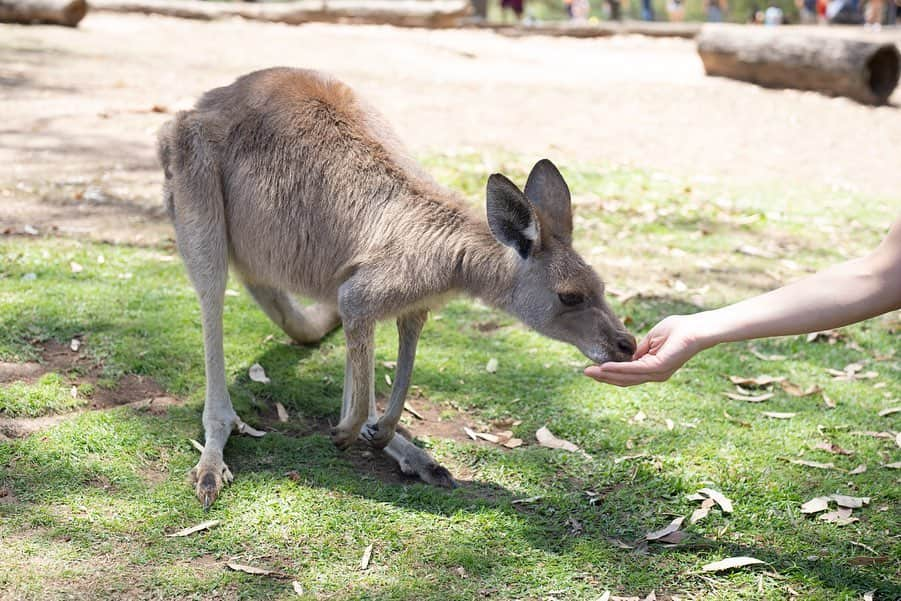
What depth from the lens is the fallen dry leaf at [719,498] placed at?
3143mm

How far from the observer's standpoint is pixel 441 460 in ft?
11.4

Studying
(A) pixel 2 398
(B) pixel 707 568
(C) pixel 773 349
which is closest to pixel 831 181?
(C) pixel 773 349

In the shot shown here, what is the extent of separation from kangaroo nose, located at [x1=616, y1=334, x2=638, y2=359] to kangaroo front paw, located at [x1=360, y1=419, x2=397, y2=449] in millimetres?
853

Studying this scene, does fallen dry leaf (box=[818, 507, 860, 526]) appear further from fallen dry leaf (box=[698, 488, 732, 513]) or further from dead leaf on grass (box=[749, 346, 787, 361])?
dead leaf on grass (box=[749, 346, 787, 361])

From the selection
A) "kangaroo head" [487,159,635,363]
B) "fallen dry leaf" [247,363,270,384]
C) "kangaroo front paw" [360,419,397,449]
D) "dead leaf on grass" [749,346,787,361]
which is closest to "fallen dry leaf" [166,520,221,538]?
"kangaroo front paw" [360,419,397,449]

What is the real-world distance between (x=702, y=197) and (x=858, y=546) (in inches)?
169

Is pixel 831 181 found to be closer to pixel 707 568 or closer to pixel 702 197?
pixel 702 197

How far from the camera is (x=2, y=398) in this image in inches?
134

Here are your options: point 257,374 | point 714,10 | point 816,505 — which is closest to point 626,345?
point 816,505

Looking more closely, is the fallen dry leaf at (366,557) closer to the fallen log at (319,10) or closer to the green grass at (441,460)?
the green grass at (441,460)

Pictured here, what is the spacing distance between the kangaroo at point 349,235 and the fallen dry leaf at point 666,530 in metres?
0.59

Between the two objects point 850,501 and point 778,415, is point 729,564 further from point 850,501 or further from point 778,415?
point 778,415

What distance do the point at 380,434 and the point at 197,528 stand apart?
0.71 meters

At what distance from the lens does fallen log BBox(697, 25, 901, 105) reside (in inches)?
386
